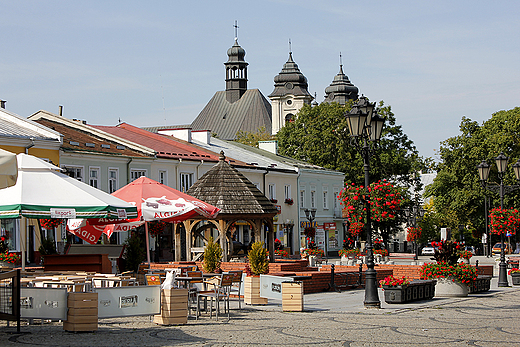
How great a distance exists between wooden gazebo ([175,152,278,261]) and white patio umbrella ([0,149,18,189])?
1482cm

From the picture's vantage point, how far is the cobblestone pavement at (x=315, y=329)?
A: 11.9m

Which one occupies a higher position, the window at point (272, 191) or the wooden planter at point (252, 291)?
the window at point (272, 191)

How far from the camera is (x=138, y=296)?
44.7 feet

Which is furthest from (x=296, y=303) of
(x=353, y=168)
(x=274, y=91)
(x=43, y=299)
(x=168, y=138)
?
(x=274, y=91)

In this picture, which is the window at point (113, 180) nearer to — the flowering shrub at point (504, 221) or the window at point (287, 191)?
the window at point (287, 191)

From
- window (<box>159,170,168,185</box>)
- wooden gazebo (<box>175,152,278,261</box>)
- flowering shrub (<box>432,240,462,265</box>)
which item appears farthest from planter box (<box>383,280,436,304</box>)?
window (<box>159,170,168,185</box>)

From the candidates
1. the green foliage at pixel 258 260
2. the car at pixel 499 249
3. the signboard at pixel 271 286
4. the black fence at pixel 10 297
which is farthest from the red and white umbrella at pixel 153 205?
the car at pixel 499 249

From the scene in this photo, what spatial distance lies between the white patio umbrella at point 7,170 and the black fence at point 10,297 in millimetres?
1528

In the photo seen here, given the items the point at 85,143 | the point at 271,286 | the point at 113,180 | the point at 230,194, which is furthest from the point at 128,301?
the point at 113,180

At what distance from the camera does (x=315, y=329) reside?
13742mm

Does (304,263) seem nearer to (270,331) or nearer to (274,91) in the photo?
(270,331)

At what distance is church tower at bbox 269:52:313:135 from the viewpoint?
112688 millimetres

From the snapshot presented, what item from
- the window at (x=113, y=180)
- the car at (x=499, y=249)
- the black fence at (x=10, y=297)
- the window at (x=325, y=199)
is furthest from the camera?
the car at (x=499, y=249)

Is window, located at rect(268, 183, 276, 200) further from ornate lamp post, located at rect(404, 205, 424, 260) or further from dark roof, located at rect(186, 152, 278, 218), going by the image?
dark roof, located at rect(186, 152, 278, 218)
